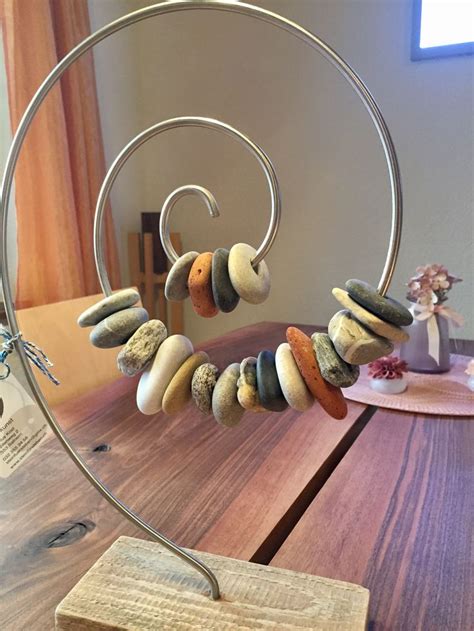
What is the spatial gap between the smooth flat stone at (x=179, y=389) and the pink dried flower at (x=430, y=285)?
818mm

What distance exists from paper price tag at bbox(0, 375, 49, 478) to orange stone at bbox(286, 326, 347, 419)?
0.22 m

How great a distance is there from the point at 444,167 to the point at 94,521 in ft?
5.93

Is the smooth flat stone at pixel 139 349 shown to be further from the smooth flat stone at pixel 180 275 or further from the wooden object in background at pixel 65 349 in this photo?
the wooden object in background at pixel 65 349

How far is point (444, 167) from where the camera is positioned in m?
1.93

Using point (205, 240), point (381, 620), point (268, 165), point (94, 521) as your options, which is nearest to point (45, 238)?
point (205, 240)

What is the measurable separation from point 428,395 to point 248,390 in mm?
660

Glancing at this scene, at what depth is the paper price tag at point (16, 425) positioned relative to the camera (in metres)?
0.43

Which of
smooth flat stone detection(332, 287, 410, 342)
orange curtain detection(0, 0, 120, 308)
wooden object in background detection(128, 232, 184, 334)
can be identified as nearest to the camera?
smooth flat stone detection(332, 287, 410, 342)

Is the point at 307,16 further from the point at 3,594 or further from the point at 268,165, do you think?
the point at 3,594

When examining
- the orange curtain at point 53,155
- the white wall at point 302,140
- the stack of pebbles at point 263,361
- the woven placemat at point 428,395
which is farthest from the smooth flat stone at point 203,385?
the white wall at point 302,140

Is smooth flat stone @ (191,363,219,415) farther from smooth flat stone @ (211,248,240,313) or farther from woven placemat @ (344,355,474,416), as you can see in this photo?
woven placemat @ (344,355,474,416)

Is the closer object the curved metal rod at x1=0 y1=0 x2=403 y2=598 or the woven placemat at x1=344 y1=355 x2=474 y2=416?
the curved metal rod at x1=0 y1=0 x2=403 y2=598

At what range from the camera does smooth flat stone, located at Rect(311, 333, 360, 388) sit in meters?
0.39

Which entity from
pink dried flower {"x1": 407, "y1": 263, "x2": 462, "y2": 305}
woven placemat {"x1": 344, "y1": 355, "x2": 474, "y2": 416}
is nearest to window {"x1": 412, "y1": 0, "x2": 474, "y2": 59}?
pink dried flower {"x1": 407, "y1": 263, "x2": 462, "y2": 305}
